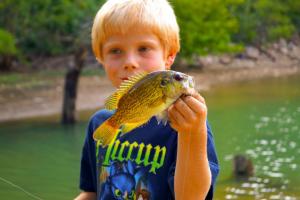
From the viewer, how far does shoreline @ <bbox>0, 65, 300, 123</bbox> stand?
1644 cm

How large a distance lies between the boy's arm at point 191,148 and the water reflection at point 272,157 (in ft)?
21.3

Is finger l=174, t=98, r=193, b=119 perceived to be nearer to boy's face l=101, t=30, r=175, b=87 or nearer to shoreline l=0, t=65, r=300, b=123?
boy's face l=101, t=30, r=175, b=87

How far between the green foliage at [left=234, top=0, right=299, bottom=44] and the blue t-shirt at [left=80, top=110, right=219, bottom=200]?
29.6 metres

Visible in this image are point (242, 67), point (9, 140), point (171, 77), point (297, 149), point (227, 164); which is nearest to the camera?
point (171, 77)

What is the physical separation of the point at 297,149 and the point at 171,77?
10.1m

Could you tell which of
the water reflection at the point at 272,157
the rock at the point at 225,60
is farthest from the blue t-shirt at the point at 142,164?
the rock at the point at 225,60

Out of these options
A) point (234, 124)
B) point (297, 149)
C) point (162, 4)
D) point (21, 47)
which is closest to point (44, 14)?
point (21, 47)

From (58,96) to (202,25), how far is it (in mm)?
7964

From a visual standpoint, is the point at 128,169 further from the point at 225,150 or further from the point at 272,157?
the point at 225,150

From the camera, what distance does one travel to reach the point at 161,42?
2.39m

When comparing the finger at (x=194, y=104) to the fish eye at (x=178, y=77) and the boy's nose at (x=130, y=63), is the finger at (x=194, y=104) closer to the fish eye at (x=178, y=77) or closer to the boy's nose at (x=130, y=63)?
the fish eye at (x=178, y=77)

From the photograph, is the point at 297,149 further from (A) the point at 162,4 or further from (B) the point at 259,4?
(B) the point at 259,4

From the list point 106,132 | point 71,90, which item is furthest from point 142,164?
point 71,90

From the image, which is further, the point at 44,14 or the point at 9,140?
the point at 44,14
